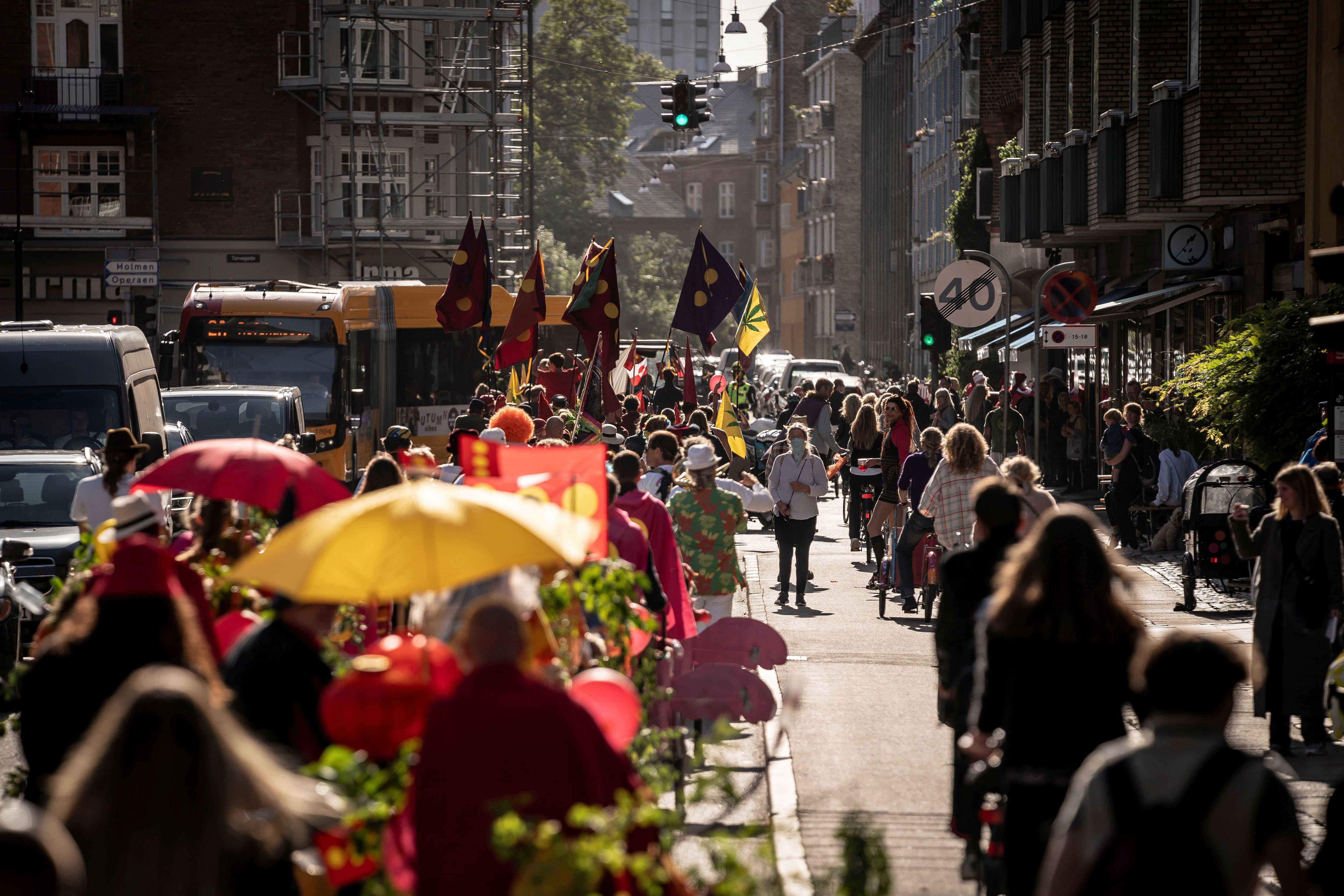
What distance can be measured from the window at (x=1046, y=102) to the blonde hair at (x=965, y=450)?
19520mm

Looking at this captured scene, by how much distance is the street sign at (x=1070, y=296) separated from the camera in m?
18.6

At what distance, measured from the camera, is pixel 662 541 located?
30.9 feet

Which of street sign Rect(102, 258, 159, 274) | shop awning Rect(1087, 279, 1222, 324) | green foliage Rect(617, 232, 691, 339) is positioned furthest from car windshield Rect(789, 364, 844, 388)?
green foliage Rect(617, 232, 691, 339)

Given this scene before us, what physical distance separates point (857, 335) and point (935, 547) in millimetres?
74108

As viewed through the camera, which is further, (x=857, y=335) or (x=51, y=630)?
(x=857, y=335)

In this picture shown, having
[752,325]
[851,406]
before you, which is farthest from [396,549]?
[752,325]

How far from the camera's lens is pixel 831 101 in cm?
9100

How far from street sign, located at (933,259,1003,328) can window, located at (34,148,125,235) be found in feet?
103

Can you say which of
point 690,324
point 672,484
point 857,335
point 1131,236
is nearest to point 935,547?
point 672,484

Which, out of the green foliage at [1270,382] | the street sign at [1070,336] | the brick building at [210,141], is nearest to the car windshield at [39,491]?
the green foliage at [1270,382]

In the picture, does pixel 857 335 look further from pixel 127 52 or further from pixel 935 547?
pixel 935 547

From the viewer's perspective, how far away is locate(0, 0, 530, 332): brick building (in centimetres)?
4525

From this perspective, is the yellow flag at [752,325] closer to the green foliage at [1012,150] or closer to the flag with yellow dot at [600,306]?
the flag with yellow dot at [600,306]

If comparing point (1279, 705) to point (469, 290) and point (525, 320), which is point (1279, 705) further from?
point (469, 290)
